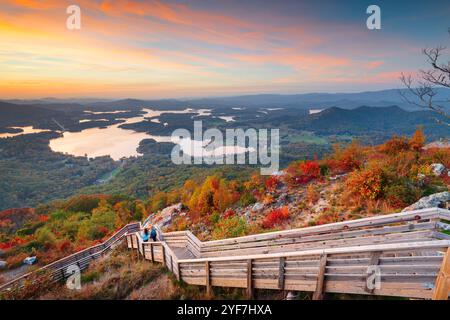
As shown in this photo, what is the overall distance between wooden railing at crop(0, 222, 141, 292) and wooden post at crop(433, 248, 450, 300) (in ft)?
37.9

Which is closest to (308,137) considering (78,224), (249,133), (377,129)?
(249,133)

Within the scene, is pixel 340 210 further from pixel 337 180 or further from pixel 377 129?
pixel 377 129

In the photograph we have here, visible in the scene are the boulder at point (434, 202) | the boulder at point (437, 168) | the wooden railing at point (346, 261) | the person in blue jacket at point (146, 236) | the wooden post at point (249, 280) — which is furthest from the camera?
the boulder at point (437, 168)

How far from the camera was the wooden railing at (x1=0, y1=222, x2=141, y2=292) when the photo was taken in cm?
962

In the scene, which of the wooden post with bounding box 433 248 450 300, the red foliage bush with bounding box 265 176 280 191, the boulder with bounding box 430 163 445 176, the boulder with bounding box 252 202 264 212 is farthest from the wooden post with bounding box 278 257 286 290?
the red foliage bush with bounding box 265 176 280 191

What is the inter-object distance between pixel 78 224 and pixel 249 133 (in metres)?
111

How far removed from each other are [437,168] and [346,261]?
11.4 meters

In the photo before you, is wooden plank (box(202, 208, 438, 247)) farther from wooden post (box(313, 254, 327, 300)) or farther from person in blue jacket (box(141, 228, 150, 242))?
person in blue jacket (box(141, 228, 150, 242))

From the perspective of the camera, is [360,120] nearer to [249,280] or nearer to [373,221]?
[373,221]

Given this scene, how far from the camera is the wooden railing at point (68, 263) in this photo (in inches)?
379

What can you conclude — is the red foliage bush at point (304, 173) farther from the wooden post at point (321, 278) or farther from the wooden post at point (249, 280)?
the wooden post at point (321, 278)

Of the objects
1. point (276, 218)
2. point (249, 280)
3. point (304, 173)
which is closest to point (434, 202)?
point (276, 218)

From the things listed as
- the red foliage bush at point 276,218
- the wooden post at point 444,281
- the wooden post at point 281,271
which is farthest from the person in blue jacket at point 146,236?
the wooden post at point 444,281

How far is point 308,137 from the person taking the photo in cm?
14775
